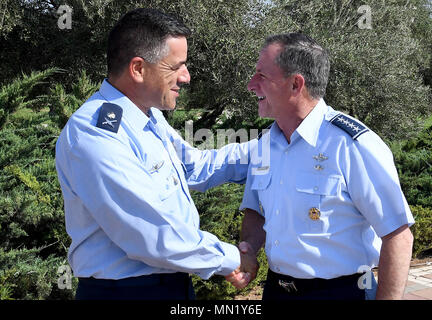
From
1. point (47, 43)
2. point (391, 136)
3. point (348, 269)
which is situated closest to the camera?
point (348, 269)

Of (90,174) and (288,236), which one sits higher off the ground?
(90,174)

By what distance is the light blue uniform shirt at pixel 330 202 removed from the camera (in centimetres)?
188

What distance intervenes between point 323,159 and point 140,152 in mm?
796

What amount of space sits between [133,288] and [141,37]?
1018mm

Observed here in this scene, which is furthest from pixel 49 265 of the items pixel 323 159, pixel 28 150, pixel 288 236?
pixel 323 159

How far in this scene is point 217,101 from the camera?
835 centimetres

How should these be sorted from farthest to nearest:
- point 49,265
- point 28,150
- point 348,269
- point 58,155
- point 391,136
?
point 391,136, point 28,150, point 49,265, point 348,269, point 58,155

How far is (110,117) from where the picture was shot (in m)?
1.81

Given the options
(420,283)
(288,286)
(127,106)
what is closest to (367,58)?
(420,283)

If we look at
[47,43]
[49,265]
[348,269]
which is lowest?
[49,265]

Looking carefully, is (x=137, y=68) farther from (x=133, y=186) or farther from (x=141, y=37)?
(x=133, y=186)

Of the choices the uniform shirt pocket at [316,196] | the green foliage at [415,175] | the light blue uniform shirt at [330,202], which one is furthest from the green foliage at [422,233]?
the uniform shirt pocket at [316,196]

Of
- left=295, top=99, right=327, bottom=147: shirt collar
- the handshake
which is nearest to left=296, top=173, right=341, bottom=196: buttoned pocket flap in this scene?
left=295, top=99, right=327, bottom=147: shirt collar
